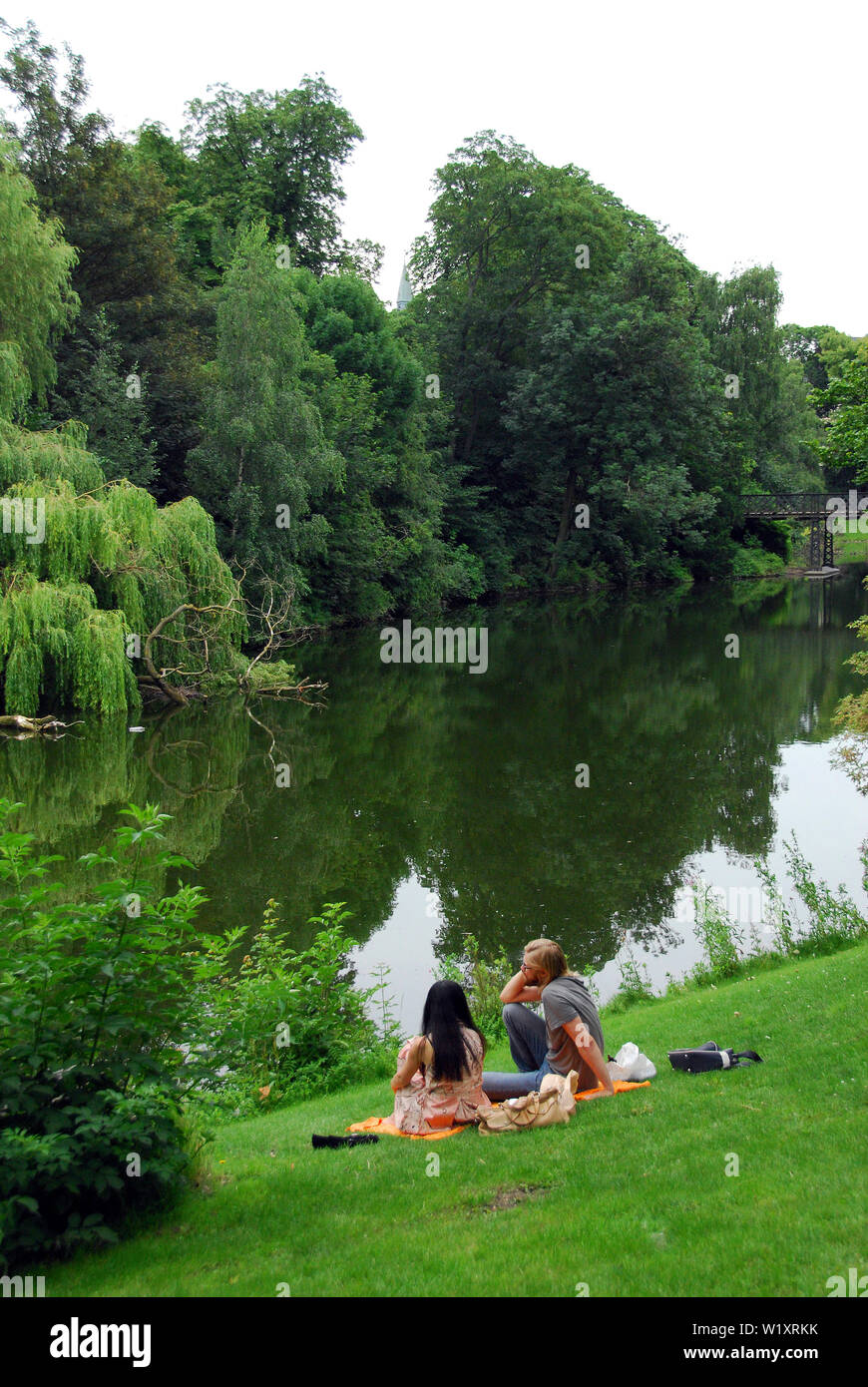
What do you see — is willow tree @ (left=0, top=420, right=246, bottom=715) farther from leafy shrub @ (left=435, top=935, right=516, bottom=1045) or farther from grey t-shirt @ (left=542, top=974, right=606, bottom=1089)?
grey t-shirt @ (left=542, top=974, right=606, bottom=1089)

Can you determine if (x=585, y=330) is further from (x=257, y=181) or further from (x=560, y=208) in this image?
(x=257, y=181)

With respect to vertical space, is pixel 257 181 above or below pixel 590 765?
above

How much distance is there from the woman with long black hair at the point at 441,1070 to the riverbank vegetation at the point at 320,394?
11.2 meters

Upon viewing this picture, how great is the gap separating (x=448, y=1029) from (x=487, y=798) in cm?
1050

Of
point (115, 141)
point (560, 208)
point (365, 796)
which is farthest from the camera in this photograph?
point (560, 208)

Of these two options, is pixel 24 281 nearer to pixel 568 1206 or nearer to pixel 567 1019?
pixel 567 1019

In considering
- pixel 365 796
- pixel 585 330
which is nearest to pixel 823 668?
pixel 365 796

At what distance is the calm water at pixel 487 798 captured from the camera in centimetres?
1170

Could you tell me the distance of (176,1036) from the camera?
15.7 feet

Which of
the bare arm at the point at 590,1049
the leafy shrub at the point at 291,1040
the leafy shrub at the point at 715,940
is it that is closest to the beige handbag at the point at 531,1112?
the bare arm at the point at 590,1049

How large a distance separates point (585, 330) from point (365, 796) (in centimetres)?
3529

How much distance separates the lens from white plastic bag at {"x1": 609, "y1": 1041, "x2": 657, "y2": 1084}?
Result: 20.2ft

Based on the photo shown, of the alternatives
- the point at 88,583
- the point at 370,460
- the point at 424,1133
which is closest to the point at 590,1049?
the point at 424,1133

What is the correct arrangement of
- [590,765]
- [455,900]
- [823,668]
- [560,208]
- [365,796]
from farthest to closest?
1. [560,208]
2. [823,668]
3. [590,765]
4. [365,796]
5. [455,900]
